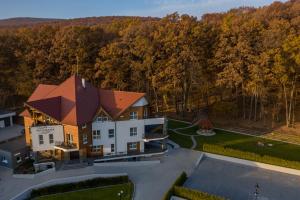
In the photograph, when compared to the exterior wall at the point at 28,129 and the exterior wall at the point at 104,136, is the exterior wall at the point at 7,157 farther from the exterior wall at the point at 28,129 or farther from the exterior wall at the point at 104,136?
the exterior wall at the point at 104,136

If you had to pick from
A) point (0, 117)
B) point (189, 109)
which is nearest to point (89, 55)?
point (0, 117)

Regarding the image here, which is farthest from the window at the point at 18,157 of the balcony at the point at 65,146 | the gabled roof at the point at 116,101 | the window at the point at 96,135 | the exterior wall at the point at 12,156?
the gabled roof at the point at 116,101

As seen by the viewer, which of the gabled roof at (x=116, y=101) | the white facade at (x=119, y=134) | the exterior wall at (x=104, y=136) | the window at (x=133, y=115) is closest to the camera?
the exterior wall at (x=104, y=136)

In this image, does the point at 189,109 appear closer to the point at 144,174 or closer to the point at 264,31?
the point at 264,31

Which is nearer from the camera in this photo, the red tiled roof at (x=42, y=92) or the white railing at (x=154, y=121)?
the white railing at (x=154, y=121)

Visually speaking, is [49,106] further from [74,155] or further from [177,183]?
[177,183]

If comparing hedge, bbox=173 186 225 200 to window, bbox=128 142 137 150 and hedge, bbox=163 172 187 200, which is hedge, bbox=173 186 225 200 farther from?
window, bbox=128 142 137 150
